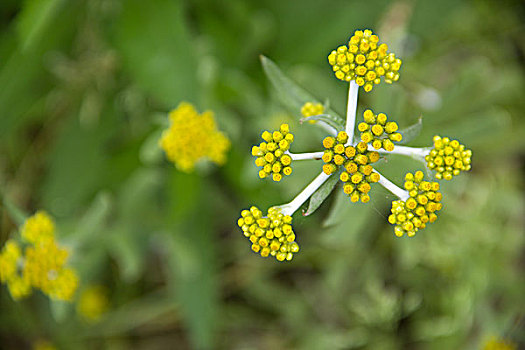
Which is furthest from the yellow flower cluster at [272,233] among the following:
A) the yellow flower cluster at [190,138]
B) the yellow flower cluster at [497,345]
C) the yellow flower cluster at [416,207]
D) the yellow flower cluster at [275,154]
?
the yellow flower cluster at [497,345]

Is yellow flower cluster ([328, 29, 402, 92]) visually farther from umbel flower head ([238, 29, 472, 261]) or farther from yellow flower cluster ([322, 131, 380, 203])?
yellow flower cluster ([322, 131, 380, 203])

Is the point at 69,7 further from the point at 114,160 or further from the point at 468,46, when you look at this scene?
the point at 468,46

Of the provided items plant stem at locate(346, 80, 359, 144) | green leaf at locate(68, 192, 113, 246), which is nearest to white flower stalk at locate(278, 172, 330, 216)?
plant stem at locate(346, 80, 359, 144)

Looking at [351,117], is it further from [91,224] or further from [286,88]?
[91,224]

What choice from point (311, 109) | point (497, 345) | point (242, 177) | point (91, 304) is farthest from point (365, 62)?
point (91, 304)

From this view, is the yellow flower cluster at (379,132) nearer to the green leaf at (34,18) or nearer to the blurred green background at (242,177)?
the blurred green background at (242,177)

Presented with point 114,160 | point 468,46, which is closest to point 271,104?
point 114,160

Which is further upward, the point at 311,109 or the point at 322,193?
the point at 311,109
